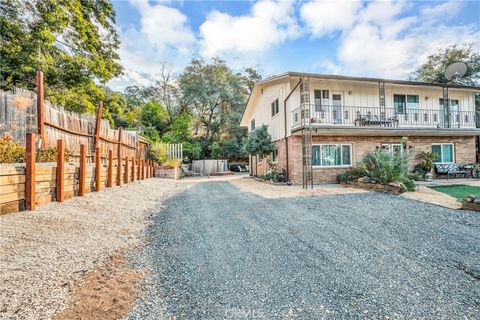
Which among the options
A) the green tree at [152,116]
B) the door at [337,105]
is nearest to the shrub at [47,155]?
the door at [337,105]

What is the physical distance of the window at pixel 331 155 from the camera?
1218cm

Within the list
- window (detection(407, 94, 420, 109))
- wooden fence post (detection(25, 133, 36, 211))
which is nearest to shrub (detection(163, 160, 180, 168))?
wooden fence post (detection(25, 133, 36, 211))

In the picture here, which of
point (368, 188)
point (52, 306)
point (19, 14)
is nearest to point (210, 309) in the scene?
point (52, 306)

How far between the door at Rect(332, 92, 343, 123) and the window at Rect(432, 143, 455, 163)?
6402 millimetres

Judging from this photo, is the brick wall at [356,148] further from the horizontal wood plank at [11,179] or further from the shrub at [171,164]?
the horizontal wood plank at [11,179]

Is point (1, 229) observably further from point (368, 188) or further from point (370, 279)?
point (368, 188)

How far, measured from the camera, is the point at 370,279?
2.47 metres

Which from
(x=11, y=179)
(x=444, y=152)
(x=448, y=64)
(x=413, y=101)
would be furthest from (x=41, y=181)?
(x=448, y=64)

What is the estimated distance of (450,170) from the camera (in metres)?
12.9

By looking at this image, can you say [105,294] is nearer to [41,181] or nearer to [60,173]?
[41,181]

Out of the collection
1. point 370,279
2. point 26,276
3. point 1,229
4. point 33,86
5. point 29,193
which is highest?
point 33,86

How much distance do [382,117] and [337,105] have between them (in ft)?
9.10

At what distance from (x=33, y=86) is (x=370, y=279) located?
1335 cm

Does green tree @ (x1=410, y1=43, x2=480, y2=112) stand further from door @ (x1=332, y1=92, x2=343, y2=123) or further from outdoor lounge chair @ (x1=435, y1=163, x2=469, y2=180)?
door @ (x1=332, y1=92, x2=343, y2=123)
